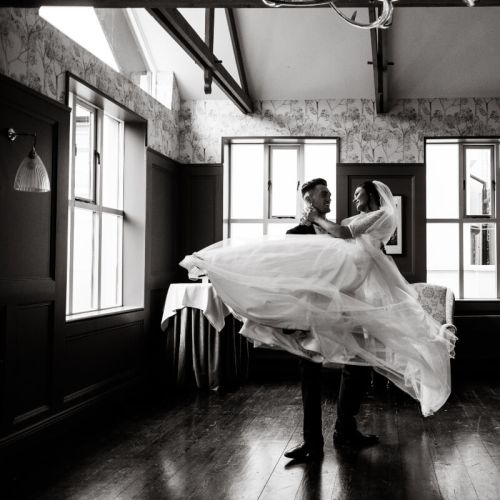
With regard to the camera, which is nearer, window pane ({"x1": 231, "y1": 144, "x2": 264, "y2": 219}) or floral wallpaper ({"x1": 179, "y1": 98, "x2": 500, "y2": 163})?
floral wallpaper ({"x1": 179, "y1": 98, "x2": 500, "y2": 163})

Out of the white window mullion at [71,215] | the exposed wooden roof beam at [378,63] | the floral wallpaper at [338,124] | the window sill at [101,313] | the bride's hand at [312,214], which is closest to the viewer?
the bride's hand at [312,214]

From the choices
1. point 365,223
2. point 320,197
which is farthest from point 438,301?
point 320,197

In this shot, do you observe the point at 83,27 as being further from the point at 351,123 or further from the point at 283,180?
the point at 351,123

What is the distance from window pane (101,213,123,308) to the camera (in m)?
5.77

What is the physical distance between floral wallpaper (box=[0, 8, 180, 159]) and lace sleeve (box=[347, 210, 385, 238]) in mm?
2121

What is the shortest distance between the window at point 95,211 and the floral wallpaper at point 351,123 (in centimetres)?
146

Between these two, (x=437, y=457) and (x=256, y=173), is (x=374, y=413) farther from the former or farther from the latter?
(x=256, y=173)

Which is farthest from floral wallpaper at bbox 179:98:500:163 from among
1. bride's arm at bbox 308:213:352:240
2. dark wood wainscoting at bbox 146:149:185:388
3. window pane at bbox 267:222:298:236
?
bride's arm at bbox 308:213:352:240

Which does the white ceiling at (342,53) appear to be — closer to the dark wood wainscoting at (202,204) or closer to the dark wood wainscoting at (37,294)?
the dark wood wainscoting at (202,204)

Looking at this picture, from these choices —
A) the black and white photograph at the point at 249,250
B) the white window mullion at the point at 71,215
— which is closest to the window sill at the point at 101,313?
the black and white photograph at the point at 249,250

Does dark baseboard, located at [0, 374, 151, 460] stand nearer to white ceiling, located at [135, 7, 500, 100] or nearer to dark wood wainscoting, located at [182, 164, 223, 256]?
dark wood wainscoting, located at [182, 164, 223, 256]

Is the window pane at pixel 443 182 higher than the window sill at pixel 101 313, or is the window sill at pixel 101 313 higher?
the window pane at pixel 443 182

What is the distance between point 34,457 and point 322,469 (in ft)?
5.29

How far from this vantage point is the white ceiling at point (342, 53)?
634cm
